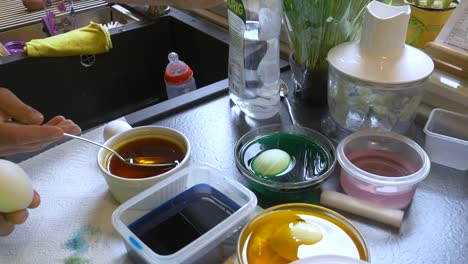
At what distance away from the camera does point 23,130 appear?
0.59m

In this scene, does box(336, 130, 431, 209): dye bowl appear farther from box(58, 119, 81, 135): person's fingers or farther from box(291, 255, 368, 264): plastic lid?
box(58, 119, 81, 135): person's fingers

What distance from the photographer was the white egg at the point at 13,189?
507 mm

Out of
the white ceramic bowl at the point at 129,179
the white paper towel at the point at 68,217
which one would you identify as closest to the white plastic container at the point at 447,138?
the white ceramic bowl at the point at 129,179

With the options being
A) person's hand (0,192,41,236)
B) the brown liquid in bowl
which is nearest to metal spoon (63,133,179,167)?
the brown liquid in bowl

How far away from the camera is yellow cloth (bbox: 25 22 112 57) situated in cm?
100

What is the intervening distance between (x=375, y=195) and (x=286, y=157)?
13 cm

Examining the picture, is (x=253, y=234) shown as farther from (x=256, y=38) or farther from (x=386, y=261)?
(x=256, y=38)

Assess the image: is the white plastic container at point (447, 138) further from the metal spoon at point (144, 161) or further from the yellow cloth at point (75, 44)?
the yellow cloth at point (75, 44)

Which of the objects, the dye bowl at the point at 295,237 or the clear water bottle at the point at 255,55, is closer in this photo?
the dye bowl at the point at 295,237

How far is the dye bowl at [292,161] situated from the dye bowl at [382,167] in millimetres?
28

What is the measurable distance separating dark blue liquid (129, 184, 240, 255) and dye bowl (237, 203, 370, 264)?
0.04 meters

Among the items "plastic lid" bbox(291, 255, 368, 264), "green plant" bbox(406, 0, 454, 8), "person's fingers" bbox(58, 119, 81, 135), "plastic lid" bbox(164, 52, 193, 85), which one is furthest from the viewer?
"plastic lid" bbox(164, 52, 193, 85)

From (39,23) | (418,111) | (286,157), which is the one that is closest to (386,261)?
(286,157)

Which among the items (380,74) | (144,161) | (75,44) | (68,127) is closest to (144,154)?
(144,161)
